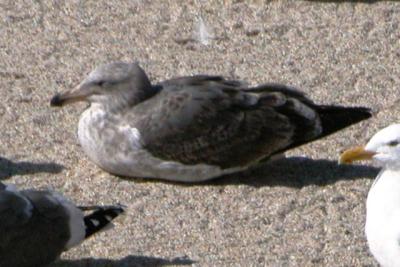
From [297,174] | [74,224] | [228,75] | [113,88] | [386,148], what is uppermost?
[386,148]

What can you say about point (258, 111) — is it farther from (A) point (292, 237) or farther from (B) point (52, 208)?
(B) point (52, 208)

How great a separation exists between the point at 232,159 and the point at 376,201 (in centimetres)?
152

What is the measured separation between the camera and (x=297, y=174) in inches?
323

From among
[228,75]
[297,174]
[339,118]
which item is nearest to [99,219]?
[297,174]

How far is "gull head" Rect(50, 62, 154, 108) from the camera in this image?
325 inches

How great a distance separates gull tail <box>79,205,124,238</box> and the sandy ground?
4.9 inches

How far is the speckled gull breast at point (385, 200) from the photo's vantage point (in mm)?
6598

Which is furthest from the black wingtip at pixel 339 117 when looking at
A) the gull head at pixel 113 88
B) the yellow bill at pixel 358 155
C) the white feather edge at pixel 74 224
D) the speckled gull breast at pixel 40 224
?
the white feather edge at pixel 74 224

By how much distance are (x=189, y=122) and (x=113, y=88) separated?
511 mm

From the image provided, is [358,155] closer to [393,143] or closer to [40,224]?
[393,143]

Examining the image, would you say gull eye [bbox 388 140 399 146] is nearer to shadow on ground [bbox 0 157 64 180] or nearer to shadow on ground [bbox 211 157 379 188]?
shadow on ground [bbox 211 157 379 188]

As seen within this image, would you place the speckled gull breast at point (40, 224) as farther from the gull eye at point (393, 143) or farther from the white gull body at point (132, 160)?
the gull eye at point (393, 143)

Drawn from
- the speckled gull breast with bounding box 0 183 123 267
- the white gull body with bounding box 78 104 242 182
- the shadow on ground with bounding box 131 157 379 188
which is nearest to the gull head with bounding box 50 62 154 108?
Answer: the white gull body with bounding box 78 104 242 182

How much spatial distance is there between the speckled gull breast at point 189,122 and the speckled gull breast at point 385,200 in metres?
1.14
